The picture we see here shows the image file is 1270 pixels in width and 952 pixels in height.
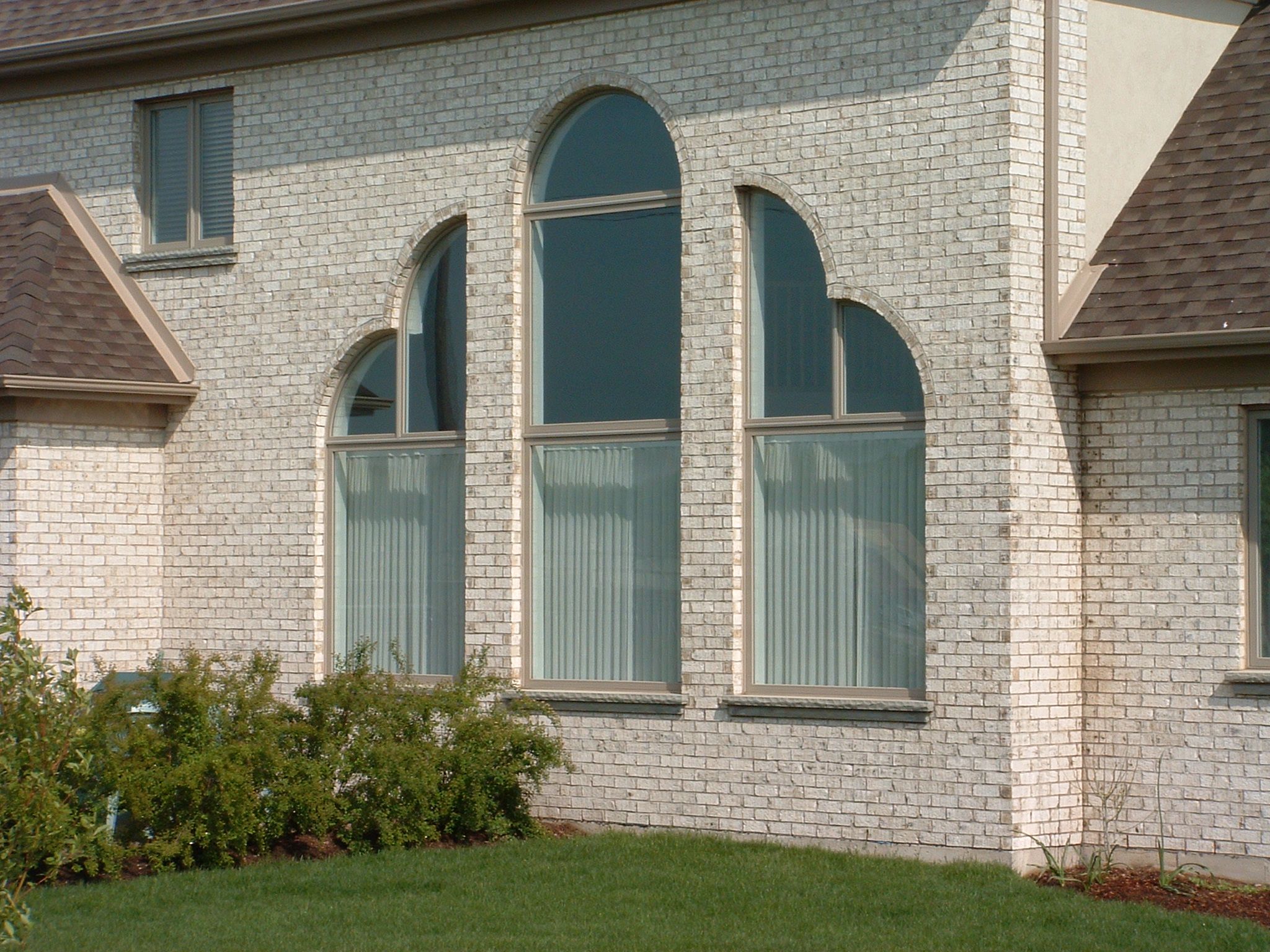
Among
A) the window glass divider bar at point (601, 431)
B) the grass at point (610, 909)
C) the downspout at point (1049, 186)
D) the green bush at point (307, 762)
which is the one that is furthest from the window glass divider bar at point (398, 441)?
the downspout at point (1049, 186)

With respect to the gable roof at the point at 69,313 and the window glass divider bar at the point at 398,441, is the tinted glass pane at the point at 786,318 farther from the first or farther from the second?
the gable roof at the point at 69,313

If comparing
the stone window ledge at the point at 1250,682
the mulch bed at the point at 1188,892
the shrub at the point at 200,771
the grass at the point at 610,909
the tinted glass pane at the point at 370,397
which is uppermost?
→ the tinted glass pane at the point at 370,397

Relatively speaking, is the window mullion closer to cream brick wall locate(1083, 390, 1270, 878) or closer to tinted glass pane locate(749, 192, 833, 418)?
tinted glass pane locate(749, 192, 833, 418)

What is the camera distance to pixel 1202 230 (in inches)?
471

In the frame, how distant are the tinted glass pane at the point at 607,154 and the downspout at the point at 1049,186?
9.03 feet

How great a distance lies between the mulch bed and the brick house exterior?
24cm

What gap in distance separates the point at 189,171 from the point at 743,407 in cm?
585

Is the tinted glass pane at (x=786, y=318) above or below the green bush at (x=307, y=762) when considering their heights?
above

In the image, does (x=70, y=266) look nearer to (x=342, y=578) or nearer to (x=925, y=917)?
(x=342, y=578)

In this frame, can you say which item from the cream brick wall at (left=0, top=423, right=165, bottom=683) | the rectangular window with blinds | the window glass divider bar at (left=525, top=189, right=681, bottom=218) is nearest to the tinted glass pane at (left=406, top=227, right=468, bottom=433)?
the window glass divider bar at (left=525, top=189, right=681, bottom=218)

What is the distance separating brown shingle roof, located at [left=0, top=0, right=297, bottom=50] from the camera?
49.1 feet

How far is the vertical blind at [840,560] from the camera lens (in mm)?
12016

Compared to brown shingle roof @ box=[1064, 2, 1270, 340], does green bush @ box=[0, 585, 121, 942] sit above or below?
below

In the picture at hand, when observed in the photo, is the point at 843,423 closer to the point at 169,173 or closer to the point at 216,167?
the point at 216,167
